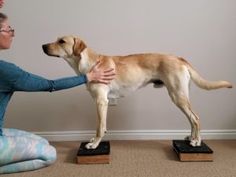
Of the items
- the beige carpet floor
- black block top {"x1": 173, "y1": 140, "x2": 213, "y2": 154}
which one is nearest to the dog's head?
the beige carpet floor

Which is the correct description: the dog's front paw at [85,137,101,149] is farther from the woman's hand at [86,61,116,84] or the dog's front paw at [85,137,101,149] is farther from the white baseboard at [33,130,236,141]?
the white baseboard at [33,130,236,141]

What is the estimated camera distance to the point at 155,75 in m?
2.35

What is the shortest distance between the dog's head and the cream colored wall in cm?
50

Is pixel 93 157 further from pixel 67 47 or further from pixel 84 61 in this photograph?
pixel 67 47

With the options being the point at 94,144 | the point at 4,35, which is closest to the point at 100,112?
the point at 94,144

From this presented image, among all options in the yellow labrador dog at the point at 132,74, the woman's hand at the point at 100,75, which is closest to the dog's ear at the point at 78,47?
the yellow labrador dog at the point at 132,74

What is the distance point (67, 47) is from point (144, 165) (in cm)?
100

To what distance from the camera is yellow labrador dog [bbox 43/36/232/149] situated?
2.26m

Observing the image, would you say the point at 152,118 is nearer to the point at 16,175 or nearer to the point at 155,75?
the point at 155,75

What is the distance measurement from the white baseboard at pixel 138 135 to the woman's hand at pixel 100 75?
701mm

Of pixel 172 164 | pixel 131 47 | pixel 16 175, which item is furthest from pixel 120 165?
pixel 131 47

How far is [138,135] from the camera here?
2.81 metres

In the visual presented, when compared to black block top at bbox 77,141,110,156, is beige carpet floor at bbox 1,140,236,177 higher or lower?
lower

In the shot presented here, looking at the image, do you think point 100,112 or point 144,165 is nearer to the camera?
point 144,165
